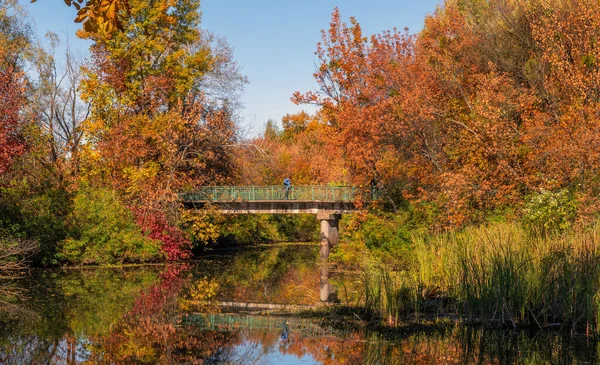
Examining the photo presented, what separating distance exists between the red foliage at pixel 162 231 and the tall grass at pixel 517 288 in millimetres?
20328

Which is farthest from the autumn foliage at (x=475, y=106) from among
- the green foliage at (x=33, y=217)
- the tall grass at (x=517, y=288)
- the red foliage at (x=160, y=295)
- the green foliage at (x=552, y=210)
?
the green foliage at (x=33, y=217)

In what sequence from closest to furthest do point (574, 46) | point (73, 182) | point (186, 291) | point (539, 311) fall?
point (539, 311) < point (186, 291) < point (574, 46) < point (73, 182)

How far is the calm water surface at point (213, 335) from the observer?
10.4 metres

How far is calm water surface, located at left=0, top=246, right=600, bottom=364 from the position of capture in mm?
10367

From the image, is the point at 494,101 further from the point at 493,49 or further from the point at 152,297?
the point at 152,297

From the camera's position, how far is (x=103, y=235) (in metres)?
30.1

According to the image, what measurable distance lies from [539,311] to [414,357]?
3.56 m

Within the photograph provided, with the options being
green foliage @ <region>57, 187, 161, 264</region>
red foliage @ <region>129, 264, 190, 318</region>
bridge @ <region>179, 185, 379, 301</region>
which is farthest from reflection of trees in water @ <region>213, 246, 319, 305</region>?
green foliage @ <region>57, 187, 161, 264</region>

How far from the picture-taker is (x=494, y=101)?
24.4 meters

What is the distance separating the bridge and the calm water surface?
1575cm

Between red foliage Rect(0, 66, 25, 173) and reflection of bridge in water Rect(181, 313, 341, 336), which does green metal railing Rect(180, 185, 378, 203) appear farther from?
reflection of bridge in water Rect(181, 313, 341, 336)

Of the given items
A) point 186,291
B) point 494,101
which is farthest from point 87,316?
point 494,101

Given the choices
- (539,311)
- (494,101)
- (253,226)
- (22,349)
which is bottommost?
(22,349)

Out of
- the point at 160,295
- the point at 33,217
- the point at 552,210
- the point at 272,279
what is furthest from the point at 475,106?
the point at 33,217
